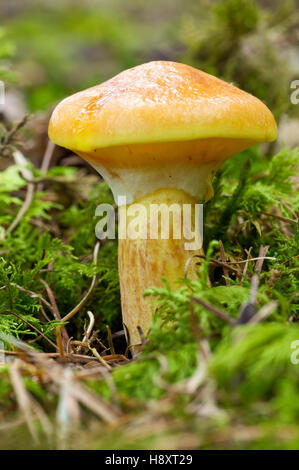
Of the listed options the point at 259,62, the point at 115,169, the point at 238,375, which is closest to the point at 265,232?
the point at 115,169

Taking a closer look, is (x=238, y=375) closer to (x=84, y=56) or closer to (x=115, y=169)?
(x=115, y=169)

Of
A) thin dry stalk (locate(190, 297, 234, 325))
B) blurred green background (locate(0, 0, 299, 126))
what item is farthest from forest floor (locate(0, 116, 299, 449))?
blurred green background (locate(0, 0, 299, 126))

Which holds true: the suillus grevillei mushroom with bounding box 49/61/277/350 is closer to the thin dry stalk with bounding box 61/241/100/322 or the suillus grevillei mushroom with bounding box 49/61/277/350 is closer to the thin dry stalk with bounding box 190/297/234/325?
the thin dry stalk with bounding box 61/241/100/322

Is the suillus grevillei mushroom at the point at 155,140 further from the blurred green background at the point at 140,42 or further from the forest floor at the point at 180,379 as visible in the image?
the blurred green background at the point at 140,42

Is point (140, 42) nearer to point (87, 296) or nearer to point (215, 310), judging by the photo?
point (87, 296)

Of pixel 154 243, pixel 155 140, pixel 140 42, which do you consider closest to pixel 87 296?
pixel 154 243

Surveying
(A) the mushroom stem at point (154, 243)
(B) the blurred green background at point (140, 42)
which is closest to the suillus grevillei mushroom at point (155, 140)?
(A) the mushroom stem at point (154, 243)
